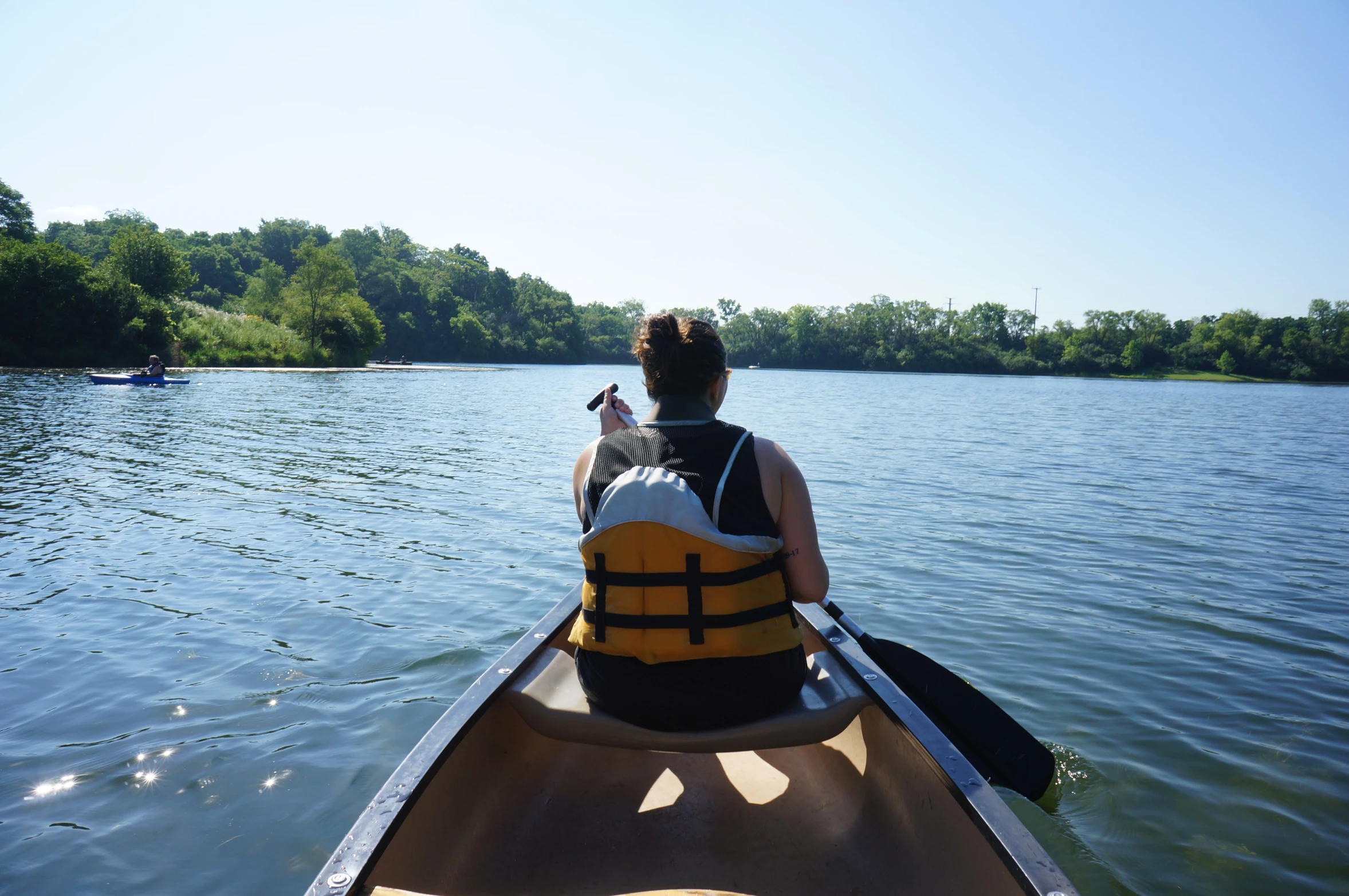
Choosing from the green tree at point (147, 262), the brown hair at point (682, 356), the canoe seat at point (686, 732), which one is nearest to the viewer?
the canoe seat at point (686, 732)

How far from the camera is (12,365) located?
117 ft

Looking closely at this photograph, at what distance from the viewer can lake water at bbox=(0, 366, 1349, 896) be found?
10.3ft

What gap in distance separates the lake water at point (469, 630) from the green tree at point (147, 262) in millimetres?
34769

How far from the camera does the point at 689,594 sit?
6.96 ft

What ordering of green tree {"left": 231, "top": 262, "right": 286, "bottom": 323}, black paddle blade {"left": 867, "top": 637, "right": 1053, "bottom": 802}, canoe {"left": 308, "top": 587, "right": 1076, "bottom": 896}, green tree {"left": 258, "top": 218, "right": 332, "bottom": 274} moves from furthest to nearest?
1. green tree {"left": 258, "top": 218, "right": 332, "bottom": 274}
2. green tree {"left": 231, "top": 262, "right": 286, "bottom": 323}
3. black paddle blade {"left": 867, "top": 637, "right": 1053, "bottom": 802}
4. canoe {"left": 308, "top": 587, "right": 1076, "bottom": 896}

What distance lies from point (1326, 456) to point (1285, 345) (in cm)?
8731

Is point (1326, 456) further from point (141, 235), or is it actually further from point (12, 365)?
point (141, 235)

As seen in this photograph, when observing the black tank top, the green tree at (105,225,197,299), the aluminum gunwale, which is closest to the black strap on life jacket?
the black tank top

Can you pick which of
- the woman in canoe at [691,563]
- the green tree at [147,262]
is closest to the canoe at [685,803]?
the woman in canoe at [691,563]

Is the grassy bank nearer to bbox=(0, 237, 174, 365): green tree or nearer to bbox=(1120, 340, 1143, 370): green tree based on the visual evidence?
bbox=(0, 237, 174, 365): green tree

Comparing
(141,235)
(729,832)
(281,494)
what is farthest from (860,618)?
(141,235)

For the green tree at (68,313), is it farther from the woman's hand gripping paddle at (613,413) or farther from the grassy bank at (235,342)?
the woman's hand gripping paddle at (613,413)

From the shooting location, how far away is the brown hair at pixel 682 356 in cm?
236

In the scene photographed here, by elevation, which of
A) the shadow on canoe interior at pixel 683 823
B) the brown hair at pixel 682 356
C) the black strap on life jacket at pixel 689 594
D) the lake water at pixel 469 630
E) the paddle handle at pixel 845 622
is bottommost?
the lake water at pixel 469 630
